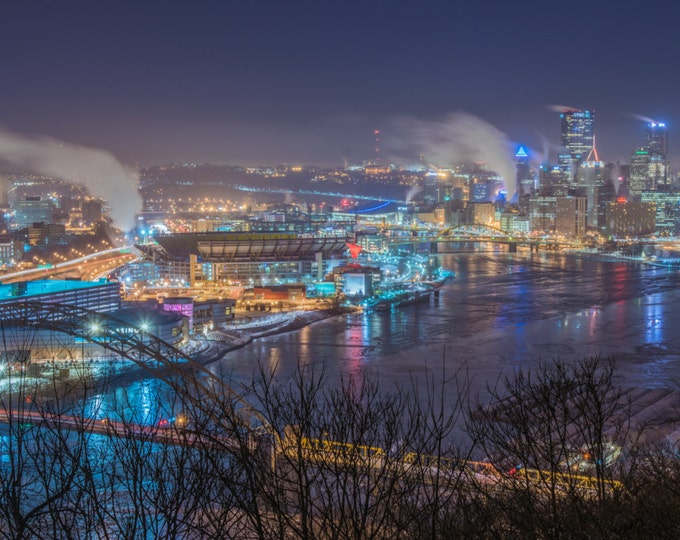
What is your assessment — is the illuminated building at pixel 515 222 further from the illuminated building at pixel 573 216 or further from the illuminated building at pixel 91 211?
the illuminated building at pixel 91 211

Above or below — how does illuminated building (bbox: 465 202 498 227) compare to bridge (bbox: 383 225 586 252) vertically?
above

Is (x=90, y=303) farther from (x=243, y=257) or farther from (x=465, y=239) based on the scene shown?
(x=465, y=239)

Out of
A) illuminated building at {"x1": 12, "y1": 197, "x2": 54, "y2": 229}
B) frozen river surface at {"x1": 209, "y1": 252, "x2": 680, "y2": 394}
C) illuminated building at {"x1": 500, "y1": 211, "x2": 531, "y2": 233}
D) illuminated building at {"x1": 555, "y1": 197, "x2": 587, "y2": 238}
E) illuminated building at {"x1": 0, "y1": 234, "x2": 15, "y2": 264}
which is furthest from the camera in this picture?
illuminated building at {"x1": 500, "y1": 211, "x2": 531, "y2": 233}

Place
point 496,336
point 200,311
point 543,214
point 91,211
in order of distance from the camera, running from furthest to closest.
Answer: point 543,214 < point 91,211 < point 200,311 < point 496,336

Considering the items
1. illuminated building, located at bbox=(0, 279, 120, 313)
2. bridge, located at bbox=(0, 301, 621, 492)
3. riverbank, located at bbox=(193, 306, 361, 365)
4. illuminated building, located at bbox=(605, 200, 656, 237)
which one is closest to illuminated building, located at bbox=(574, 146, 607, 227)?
illuminated building, located at bbox=(605, 200, 656, 237)

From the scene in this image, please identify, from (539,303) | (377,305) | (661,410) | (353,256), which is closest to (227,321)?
(377,305)

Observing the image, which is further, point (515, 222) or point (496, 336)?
point (515, 222)

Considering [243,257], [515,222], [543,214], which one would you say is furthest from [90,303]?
[515,222]

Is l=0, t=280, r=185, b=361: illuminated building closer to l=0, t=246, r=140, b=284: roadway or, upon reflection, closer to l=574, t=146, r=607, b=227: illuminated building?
l=0, t=246, r=140, b=284: roadway

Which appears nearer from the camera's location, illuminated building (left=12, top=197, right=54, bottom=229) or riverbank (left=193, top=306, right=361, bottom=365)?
riverbank (left=193, top=306, right=361, bottom=365)
